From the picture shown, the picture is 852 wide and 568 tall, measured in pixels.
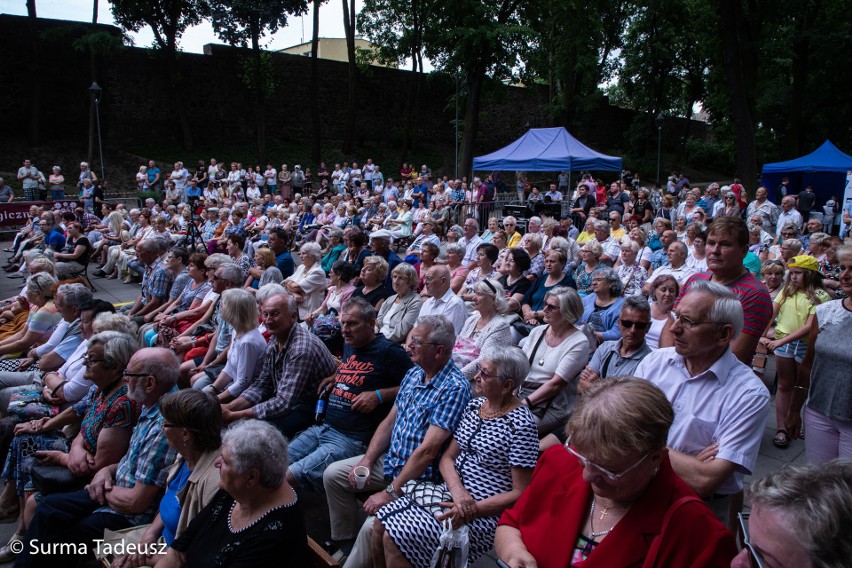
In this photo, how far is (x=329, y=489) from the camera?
3.13 m

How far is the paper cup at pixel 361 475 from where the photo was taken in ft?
10.0

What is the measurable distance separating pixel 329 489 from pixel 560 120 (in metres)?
28.9

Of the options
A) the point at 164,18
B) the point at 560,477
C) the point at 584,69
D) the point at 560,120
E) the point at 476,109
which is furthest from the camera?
the point at 560,120

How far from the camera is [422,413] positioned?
3027 millimetres

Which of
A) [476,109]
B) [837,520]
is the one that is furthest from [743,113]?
[837,520]

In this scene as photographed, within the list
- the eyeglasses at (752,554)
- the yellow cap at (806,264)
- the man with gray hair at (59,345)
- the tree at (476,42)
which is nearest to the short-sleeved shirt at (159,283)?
the man with gray hair at (59,345)

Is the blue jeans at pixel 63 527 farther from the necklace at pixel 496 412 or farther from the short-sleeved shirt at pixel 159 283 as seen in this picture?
the short-sleeved shirt at pixel 159 283

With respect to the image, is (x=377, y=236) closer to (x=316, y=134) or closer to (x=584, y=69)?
(x=316, y=134)

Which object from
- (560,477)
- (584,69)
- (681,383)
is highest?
(584,69)

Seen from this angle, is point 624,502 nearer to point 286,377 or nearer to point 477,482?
point 477,482

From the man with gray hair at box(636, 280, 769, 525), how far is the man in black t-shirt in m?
1.70

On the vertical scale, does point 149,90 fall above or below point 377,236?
above

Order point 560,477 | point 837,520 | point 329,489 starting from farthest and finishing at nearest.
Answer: point 329,489 < point 560,477 < point 837,520

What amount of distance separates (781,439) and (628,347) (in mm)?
1837
